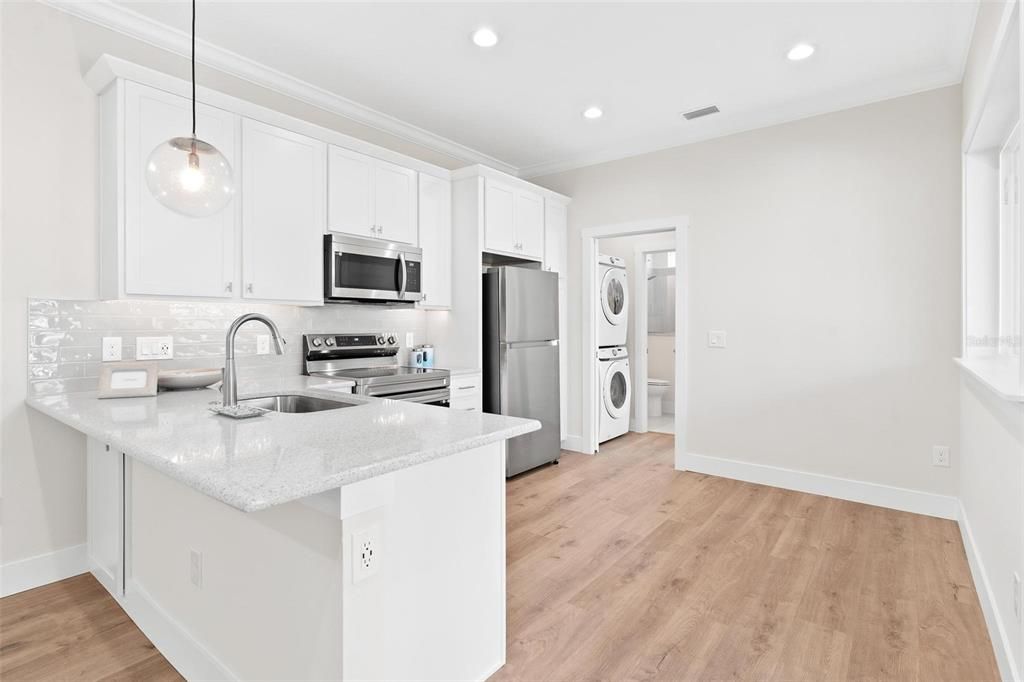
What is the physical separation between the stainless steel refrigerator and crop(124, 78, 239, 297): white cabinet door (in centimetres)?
188

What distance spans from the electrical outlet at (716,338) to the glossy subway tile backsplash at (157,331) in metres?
2.62

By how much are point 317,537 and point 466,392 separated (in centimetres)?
254

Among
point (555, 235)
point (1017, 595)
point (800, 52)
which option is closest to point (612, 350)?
point (555, 235)

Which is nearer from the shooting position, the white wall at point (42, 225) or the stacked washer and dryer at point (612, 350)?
the white wall at point (42, 225)

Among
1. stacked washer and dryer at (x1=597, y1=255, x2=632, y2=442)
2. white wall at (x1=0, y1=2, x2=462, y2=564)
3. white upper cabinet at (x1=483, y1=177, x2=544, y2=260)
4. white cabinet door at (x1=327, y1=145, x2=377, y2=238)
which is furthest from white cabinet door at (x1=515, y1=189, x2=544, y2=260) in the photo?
white wall at (x1=0, y1=2, x2=462, y2=564)

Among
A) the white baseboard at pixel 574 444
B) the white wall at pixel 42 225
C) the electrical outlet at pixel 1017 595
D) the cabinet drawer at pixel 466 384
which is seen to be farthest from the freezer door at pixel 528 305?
the electrical outlet at pixel 1017 595

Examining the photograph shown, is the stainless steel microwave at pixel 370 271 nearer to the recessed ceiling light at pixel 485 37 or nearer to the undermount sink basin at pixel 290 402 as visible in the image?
the undermount sink basin at pixel 290 402

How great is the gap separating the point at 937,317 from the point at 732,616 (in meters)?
2.40

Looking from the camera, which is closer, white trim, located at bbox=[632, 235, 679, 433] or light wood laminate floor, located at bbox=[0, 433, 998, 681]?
light wood laminate floor, located at bbox=[0, 433, 998, 681]

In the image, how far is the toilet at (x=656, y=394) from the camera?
6547 millimetres

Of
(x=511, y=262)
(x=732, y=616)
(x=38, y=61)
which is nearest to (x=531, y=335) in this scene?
(x=511, y=262)

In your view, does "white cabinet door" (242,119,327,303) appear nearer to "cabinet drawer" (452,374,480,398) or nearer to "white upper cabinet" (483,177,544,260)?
"cabinet drawer" (452,374,480,398)

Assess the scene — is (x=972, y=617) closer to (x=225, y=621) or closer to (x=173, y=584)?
(x=225, y=621)

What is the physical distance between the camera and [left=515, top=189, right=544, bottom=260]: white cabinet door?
4.36m
